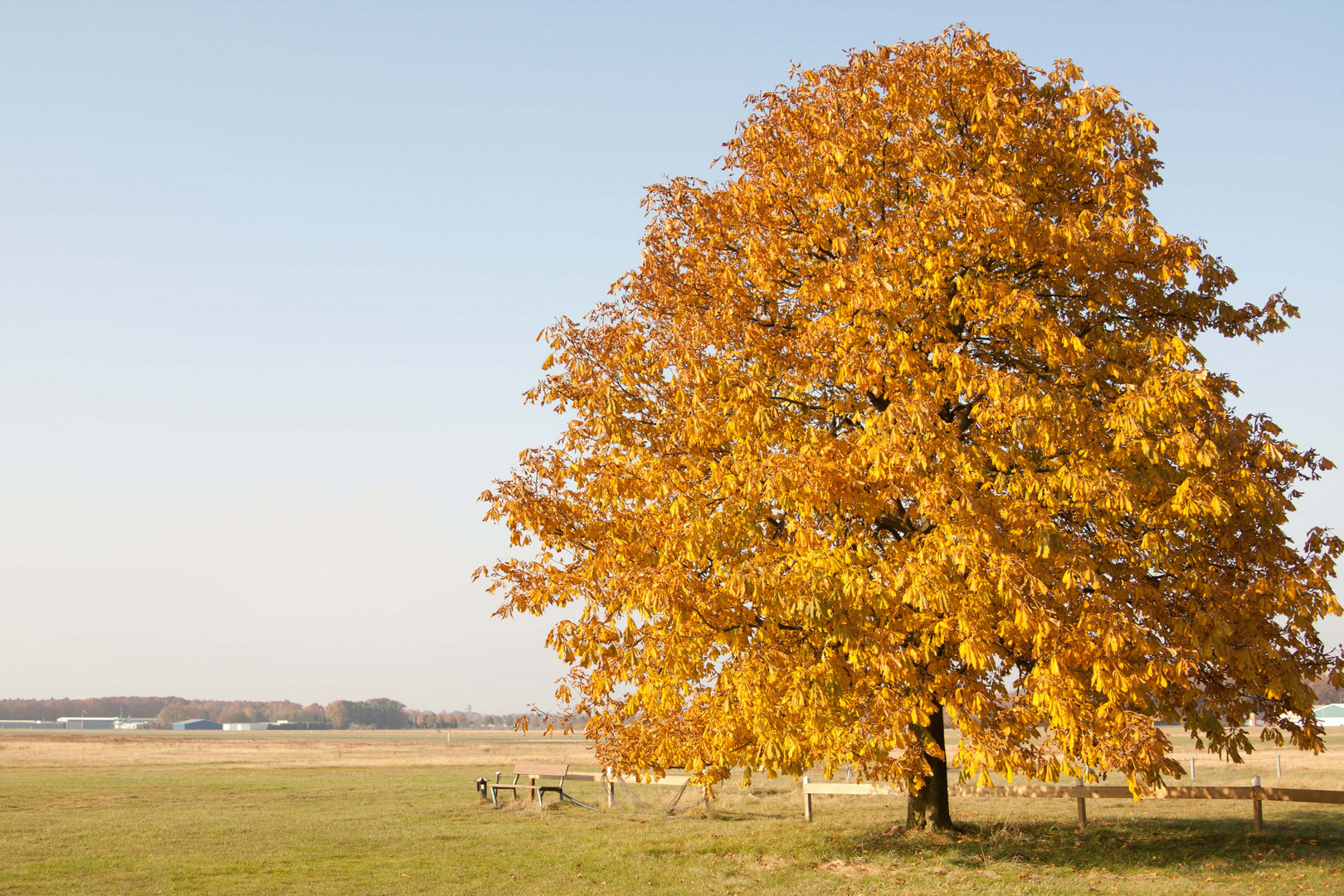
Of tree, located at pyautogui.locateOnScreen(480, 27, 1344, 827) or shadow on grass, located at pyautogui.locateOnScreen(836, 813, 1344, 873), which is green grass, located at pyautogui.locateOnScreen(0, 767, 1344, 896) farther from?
tree, located at pyautogui.locateOnScreen(480, 27, 1344, 827)

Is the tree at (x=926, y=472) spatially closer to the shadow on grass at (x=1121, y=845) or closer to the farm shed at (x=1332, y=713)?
the shadow on grass at (x=1121, y=845)

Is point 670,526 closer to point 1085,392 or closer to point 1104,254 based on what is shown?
point 1085,392

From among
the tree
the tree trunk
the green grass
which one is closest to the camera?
the tree

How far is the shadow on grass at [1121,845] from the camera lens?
12.8 metres

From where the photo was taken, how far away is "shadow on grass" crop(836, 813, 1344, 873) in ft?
42.1

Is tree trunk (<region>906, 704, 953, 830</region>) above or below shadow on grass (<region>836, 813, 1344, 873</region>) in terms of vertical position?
above

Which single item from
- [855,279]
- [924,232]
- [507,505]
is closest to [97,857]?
[507,505]

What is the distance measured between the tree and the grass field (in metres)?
1.55

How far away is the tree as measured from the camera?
10.3 m

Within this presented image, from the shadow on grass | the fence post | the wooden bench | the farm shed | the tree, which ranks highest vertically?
the tree

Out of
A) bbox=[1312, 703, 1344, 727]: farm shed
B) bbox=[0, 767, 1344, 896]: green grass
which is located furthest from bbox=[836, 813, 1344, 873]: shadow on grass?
bbox=[1312, 703, 1344, 727]: farm shed

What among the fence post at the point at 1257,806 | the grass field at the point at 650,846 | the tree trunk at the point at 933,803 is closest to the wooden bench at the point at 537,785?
the grass field at the point at 650,846

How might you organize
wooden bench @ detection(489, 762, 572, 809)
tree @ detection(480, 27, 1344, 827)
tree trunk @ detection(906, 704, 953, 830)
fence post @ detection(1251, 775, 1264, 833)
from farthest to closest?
wooden bench @ detection(489, 762, 572, 809)
fence post @ detection(1251, 775, 1264, 833)
tree trunk @ detection(906, 704, 953, 830)
tree @ detection(480, 27, 1344, 827)

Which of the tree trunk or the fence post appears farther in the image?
the fence post
